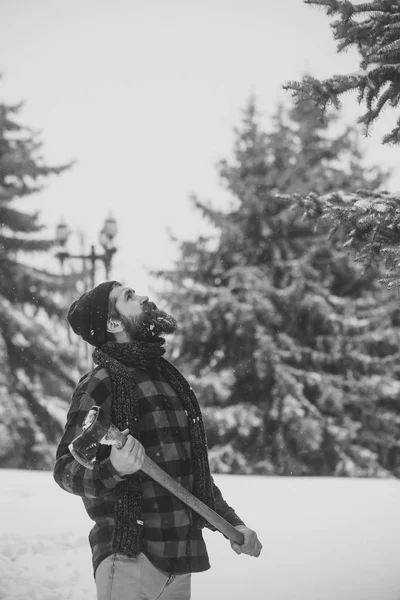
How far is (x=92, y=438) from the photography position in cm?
234

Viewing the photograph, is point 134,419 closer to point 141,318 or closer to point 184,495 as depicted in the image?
point 184,495

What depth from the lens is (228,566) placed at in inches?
231

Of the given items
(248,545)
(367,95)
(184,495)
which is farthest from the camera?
(367,95)

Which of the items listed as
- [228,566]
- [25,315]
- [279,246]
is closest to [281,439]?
[279,246]

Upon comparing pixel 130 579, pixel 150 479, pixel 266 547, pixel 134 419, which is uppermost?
pixel 134 419

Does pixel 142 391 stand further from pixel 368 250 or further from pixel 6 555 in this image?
pixel 6 555

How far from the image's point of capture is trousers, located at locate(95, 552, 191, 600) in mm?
2504

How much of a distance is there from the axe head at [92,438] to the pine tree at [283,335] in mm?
15258

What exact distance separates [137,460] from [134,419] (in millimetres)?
263

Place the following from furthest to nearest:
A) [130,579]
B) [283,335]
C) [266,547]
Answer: [283,335] → [266,547] → [130,579]

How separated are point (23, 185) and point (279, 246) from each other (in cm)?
712

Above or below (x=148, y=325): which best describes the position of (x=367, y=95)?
above

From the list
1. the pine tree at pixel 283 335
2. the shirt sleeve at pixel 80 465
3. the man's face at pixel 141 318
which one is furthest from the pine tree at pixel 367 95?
the pine tree at pixel 283 335

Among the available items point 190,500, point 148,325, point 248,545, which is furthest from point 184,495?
point 148,325
